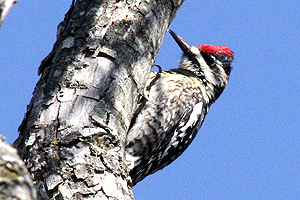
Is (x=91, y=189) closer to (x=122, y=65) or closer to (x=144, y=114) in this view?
(x=122, y=65)

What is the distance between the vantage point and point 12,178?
53.2 inches

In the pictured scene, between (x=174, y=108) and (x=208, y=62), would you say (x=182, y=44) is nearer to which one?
(x=208, y=62)

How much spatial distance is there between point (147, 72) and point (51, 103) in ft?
2.83

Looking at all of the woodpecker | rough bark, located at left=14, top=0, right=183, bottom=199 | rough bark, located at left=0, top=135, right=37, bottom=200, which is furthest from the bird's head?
rough bark, located at left=0, top=135, right=37, bottom=200

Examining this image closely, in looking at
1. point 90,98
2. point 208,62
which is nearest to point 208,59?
point 208,62

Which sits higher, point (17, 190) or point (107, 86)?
point (107, 86)

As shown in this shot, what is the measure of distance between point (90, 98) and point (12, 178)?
1.49 meters

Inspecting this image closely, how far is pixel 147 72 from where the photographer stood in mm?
3400

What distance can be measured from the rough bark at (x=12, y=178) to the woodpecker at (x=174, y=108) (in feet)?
8.04

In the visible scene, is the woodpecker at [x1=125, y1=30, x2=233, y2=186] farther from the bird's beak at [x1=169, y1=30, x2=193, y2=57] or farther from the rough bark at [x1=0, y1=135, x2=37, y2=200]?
the rough bark at [x1=0, y1=135, x2=37, y2=200]

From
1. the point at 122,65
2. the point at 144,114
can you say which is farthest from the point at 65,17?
the point at 144,114

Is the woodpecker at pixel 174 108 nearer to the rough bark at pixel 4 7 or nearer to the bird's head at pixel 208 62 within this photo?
the bird's head at pixel 208 62

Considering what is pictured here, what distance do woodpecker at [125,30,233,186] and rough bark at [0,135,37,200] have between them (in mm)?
2451

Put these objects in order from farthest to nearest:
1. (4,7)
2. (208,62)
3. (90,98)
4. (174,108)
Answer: (208,62) → (174,108) → (90,98) → (4,7)
